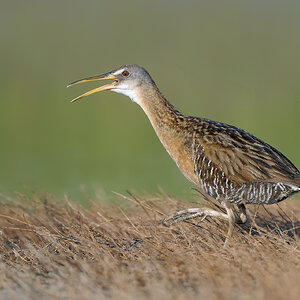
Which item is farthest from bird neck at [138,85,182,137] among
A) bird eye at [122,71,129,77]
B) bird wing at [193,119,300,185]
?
bird wing at [193,119,300,185]

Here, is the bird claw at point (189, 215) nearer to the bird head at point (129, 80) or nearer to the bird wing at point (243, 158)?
the bird wing at point (243, 158)

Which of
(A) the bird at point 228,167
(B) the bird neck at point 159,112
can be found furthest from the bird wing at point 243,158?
(B) the bird neck at point 159,112

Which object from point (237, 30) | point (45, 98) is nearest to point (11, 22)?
point (237, 30)

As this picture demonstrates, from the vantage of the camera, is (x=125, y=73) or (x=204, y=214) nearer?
(x=204, y=214)

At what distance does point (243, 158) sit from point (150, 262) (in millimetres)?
1444

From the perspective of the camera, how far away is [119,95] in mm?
21031

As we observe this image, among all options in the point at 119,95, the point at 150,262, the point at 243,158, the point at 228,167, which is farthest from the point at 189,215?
the point at 119,95

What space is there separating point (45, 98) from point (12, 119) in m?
2.48

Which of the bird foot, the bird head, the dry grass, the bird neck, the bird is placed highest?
the bird head

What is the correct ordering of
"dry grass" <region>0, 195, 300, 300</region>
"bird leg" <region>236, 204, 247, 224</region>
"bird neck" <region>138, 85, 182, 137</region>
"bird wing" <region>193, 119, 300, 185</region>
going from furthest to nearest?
"bird neck" <region>138, 85, 182, 137</region>
"bird leg" <region>236, 204, 247, 224</region>
"bird wing" <region>193, 119, 300, 185</region>
"dry grass" <region>0, 195, 300, 300</region>

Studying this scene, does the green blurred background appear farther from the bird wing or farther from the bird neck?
the bird wing

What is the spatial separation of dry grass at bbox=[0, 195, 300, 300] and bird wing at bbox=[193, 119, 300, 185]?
466mm

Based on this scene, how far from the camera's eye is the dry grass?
4.41m

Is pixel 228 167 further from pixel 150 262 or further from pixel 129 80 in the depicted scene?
pixel 129 80
